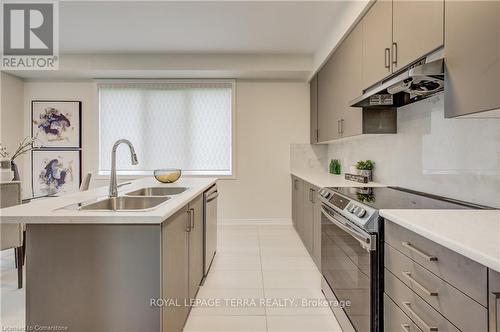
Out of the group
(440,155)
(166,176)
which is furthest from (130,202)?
(440,155)

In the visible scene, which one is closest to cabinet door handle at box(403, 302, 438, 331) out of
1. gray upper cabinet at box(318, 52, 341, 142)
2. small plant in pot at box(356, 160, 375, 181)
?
small plant in pot at box(356, 160, 375, 181)

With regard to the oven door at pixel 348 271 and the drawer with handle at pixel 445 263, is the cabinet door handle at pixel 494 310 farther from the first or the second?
the oven door at pixel 348 271

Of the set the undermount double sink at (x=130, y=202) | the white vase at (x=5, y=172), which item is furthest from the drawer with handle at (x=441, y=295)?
the white vase at (x=5, y=172)

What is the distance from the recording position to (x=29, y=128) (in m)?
4.81

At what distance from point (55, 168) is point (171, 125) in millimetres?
2014

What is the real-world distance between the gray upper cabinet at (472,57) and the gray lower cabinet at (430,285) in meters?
0.57

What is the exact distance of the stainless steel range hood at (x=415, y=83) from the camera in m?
1.39

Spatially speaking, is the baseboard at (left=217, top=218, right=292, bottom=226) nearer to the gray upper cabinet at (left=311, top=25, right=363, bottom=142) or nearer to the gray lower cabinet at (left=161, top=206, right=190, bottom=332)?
the gray upper cabinet at (left=311, top=25, right=363, bottom=142)

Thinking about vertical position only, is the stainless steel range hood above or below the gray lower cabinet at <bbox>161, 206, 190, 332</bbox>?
above

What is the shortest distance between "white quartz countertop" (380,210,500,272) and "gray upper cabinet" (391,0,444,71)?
81cm

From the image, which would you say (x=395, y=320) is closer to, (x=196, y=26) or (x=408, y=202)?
(x=408, y=202)

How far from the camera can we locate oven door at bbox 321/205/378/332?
1.46 metres

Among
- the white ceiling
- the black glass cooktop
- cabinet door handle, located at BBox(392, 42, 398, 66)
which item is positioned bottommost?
the black glass cooktop

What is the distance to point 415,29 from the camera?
5.34 feet
